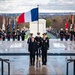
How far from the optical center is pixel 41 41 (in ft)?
50.8

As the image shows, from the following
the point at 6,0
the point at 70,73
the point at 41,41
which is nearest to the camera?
the point at 70,73

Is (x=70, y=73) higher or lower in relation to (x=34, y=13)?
lower

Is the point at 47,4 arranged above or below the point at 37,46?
above

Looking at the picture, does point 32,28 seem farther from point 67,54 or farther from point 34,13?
point 34,13

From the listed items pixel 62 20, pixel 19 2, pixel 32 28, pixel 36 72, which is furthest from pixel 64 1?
pixel 36 72

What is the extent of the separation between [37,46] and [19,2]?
27047 mm

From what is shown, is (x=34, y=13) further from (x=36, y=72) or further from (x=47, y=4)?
(x=47, y=4)

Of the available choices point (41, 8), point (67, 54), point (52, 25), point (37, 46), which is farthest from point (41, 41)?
point (52, 25)

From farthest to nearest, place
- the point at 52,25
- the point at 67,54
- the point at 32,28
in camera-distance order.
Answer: the point at 52,25
the point at 32,28
the point at 67,54

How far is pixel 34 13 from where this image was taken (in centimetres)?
1758

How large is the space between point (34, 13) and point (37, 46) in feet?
8.35

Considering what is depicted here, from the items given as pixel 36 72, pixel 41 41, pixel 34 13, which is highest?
pixel 34 13

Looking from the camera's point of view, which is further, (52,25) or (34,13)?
(52,25)

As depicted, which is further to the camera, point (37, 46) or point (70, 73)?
point (37, 46)
